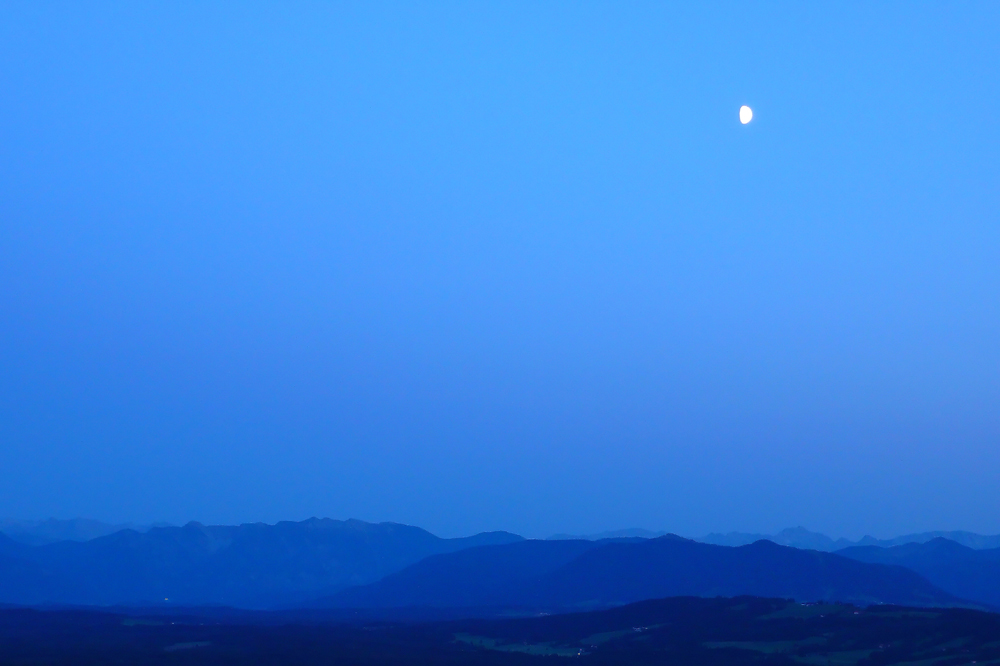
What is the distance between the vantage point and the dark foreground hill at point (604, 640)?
91.9 meters

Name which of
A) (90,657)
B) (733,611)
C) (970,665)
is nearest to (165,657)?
(90,657)

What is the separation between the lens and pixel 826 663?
86.8 meters

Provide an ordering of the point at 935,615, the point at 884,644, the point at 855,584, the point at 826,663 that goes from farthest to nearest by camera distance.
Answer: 1. the point at 855,584
2. the point at 935,615
3. the point at 884,644
4. the point at 826,663

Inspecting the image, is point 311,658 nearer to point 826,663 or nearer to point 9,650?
point 9,650

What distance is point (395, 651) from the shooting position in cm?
10562

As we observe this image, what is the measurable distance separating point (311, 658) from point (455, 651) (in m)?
15.1

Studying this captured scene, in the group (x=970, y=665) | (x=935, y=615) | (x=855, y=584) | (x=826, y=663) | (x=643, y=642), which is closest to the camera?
(x=970, y=665)

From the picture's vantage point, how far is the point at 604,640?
113 m

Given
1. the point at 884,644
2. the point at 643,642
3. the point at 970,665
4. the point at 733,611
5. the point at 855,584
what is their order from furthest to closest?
the point at 855,584 < the point at 733,611 < the point at 643,642 < the point at 884,644 < the point at 970,665

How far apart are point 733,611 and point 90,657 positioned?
2708 inches

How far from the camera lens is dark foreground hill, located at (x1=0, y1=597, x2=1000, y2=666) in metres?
91.9

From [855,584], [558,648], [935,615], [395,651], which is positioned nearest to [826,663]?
[935,615]

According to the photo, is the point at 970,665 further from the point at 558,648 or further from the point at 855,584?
the point at 855,584

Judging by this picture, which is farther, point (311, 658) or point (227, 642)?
point (227, 642)
